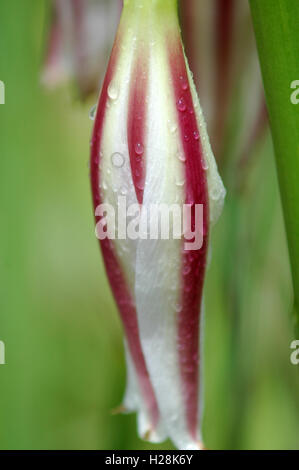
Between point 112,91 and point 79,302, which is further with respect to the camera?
point 79,302

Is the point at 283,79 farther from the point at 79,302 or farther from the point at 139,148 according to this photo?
the point at 79,302

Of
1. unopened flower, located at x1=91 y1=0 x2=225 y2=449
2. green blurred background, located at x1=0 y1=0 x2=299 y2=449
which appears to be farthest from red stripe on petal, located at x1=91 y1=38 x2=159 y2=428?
green blurred background, located at x1=0 y1=0 x2=299 y2=449

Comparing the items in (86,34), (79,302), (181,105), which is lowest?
(79,302)

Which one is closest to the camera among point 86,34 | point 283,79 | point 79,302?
point 283,79

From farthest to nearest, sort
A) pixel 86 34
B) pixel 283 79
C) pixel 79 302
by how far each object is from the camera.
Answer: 1. pixel 79 302
2. pixel 86 34
3. pixel 283 79

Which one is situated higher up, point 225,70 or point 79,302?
point 225,70

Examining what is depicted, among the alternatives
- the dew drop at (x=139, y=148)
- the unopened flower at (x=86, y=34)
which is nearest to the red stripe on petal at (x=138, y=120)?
the dew drop at (x=139, y=148)

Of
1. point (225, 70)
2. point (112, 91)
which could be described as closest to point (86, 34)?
point (225, 70)

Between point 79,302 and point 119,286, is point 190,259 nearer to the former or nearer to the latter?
point 119,286

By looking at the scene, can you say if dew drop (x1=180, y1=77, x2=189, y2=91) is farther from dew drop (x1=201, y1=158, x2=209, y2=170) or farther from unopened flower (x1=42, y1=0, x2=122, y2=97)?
unopened flower (x1=42, y1=0, x2=122, y2=97)
